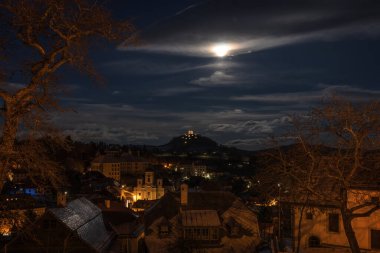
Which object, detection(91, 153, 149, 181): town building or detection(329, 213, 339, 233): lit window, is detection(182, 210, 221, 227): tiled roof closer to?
detection(329, 213, 339, 233): lit window

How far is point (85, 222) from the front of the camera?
39719 mm

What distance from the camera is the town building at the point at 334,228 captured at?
28242 millimetres

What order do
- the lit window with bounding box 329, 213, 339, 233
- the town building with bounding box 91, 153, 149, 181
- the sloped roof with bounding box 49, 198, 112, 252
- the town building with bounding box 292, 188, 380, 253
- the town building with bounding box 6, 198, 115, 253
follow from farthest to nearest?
the town building with bounding box 91, 153, 149, 181 → the sloped roof with bounding box 49, 198, 112, 252 → the town building with bounding box 6, 198, 115, 253 → the lit window with bounding box 329, 213, 339, 233 → the town building with bounding box 292, 188, 380, 253

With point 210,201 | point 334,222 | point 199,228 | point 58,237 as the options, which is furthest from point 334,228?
point 58,237

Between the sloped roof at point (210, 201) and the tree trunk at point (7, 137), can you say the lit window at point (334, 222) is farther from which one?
the tree trunk at point (7, 137)

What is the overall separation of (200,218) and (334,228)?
39.3 feet

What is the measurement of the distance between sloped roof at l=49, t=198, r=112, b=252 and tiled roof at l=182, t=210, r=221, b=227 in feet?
26.1

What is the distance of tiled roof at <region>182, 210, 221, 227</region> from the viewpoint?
120 feet

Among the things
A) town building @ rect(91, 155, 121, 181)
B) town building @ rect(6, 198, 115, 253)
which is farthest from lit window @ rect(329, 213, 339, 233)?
town building @ rect(91, 155, 121, 181)

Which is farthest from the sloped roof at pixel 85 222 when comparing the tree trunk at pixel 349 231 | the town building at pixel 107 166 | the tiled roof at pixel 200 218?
the town building at pixel 107 166

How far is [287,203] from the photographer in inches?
1192

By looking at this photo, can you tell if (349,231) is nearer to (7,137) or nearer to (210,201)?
(7,137)

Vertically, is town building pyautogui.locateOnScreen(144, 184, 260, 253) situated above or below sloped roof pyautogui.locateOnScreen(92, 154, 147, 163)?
below

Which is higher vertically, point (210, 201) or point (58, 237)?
point (210, 201)
